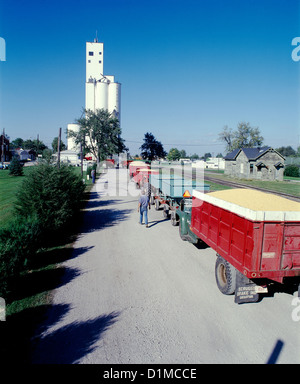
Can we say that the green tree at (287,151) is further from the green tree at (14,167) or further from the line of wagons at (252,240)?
the line of wagons at (252,240)

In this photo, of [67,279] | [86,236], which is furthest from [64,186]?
[67,279]

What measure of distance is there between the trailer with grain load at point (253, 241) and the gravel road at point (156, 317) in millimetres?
591

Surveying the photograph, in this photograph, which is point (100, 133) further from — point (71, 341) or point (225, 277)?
point (71, 341)

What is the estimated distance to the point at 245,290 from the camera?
5.88 meters

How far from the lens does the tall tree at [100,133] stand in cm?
5828

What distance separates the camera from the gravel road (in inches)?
176

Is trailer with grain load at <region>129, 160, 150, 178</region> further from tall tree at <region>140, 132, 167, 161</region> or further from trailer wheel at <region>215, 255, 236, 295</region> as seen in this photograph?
tall tree at <region>140, 132, 167, 161</region>

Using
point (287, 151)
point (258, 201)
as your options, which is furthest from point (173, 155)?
point (258, 201)

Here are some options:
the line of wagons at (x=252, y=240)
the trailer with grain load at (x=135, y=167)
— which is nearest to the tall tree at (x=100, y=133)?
the trailer with grain load at (x=135, y=167)

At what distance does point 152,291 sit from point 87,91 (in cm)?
7523

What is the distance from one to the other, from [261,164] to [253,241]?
41.6m

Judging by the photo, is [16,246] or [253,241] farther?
[16,246]

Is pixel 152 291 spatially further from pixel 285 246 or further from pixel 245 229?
pixel 285 246
